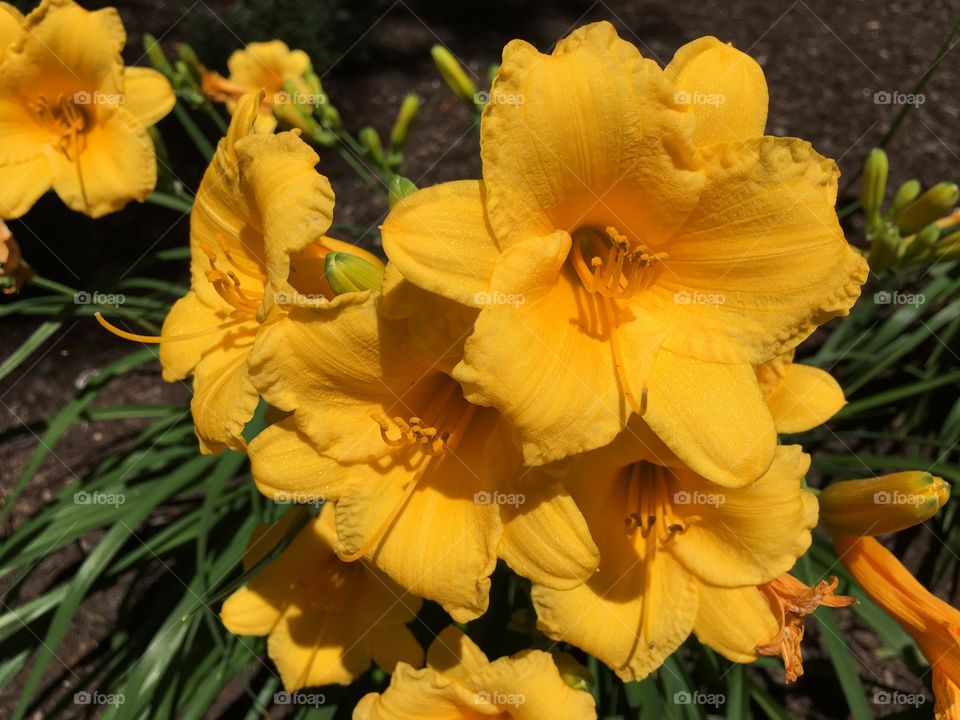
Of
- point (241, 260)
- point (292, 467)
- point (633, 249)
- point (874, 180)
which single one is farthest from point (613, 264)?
point (874, 180)

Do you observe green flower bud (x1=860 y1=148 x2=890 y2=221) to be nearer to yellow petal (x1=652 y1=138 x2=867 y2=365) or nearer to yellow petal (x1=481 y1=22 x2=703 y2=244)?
yellow petal (x1=652 y1=138 x2=867 y2=365)

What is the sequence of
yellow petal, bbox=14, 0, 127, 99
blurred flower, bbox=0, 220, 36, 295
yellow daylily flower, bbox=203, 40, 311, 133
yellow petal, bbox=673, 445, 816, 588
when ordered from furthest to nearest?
1. yellow daylily flower, bbox=203, 40, 311, 133
2. yellow petal, bbox=14, 0, 127, 99
3. blurred flower, bbox=0, 220, 36, 295
4. yellow petal, bbox=673, 445, 816, 588

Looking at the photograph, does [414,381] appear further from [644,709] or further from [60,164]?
[60,164]

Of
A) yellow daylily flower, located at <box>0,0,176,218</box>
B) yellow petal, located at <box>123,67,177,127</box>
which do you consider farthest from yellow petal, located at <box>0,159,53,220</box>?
yellow petal, located at <box>123,67,177,127</box>

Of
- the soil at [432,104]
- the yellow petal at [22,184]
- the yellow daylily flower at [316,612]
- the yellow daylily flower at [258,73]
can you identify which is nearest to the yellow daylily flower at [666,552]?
the yellow daylily flower at [316,612]

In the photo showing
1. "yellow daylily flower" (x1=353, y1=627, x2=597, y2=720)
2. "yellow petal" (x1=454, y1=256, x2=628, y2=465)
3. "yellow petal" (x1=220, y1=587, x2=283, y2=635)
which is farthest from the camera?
"yellow petal" (x1=220, y1=587, x2=283, y2=635)

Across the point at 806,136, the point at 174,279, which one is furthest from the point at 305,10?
the point at 806,136

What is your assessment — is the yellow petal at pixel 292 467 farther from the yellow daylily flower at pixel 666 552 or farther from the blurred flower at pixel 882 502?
the blurred flower at pixel 882 502
